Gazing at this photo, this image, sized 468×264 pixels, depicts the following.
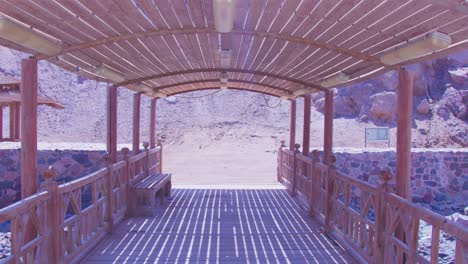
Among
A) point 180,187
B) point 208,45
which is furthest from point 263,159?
point 208,45

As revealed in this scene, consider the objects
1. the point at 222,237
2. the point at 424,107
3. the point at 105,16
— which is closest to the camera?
the point at 105,16

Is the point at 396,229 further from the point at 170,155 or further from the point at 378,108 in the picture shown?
the point at 378,108

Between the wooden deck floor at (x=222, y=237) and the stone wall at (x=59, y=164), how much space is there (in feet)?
11.0

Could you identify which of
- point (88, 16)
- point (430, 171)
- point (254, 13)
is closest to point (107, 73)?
point (88, 16)

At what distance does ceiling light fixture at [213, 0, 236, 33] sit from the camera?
3597mm

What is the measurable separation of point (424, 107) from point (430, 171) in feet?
49.6

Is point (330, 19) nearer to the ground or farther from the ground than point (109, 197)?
farther from the ground

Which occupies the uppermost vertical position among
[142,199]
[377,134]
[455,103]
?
[455,103]

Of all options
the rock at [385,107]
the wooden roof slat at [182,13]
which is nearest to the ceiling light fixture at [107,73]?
the wooden roof slat at [182,13]

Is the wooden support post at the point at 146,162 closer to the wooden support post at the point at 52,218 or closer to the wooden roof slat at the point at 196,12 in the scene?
the wooden roof slat at the point at 196,12

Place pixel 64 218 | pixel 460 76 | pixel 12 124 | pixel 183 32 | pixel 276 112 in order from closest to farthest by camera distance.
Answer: pixel 64 218
pixel 183 32
pixel 12 124
pixel 460 76
pixel 276 112

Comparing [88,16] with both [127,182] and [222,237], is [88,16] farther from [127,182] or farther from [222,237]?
[127,182]

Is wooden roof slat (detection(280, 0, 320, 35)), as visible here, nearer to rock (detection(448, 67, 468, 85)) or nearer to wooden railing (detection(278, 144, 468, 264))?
wooden railing (detection(278, 144, 468, 264))

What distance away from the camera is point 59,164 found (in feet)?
35.5
